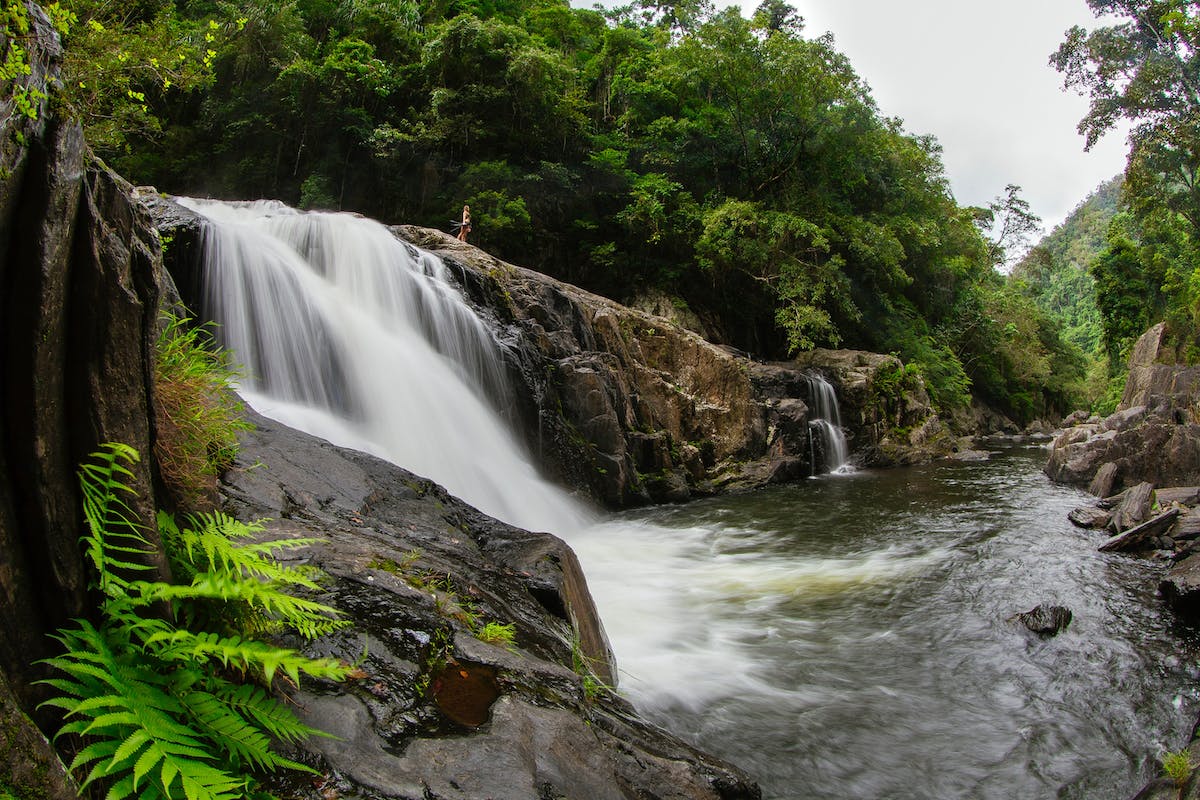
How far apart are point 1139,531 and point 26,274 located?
36.4ft

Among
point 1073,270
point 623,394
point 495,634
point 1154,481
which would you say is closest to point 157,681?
point 495,634

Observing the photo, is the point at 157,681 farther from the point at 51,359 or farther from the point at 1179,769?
the point at 1179,769

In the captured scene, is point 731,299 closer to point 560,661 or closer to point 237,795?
point 560,661

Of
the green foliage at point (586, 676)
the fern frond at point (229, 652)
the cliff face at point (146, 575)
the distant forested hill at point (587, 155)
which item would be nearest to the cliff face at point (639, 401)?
the distant forested hill at point (587, 155)

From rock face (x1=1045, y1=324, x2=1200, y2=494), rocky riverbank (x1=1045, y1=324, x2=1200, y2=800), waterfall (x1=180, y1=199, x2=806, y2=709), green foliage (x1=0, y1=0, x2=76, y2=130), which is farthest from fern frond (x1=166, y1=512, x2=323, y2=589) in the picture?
rock face (x1=1045, y1=324, x2=1200, y2=494)

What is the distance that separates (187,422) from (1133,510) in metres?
11.8

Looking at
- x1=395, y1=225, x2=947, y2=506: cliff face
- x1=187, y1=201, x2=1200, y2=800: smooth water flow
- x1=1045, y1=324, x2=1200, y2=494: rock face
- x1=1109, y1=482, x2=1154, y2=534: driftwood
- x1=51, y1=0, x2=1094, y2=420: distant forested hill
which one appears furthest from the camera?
x1=51, y1=0, x2=1094, y2=420: distant forested hill

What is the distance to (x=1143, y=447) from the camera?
1288 centimetres

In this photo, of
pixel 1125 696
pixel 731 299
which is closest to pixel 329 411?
pixel 1125 696

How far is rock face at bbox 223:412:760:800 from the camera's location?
2.29 m

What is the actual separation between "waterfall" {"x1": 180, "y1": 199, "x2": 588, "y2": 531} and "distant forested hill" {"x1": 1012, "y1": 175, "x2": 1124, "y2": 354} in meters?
53.8

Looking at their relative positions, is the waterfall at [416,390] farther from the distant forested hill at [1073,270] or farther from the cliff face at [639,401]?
the distant forested hill at [1073,270]

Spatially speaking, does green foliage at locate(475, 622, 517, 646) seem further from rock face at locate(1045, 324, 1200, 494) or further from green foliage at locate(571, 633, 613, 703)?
rock face at locate(1045, 324, 1200, 494)

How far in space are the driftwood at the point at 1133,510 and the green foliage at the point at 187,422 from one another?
1080 centimetres
